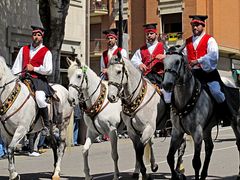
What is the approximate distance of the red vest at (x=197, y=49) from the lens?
8945 millimetres

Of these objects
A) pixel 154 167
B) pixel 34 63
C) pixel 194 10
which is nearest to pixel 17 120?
pixel 34 63

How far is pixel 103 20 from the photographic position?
46500 mm

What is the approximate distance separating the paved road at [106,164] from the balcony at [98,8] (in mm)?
28798

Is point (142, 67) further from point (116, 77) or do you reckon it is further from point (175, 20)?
point (175, 20)

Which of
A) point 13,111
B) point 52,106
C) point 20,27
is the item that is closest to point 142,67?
point 52,106

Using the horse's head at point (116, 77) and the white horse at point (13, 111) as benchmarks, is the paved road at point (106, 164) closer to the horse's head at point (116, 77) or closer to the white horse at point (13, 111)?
the white horse at point (13, 111)

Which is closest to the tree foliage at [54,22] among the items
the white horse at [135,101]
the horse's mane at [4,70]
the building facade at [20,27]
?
the building facade at [20,27]

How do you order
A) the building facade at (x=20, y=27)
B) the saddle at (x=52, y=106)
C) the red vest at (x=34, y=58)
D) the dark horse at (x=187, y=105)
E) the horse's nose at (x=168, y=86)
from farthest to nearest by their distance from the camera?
the building facade at (x=20, y=27) → the red vest at (x=34, y=58) → the saddle at (x=52, y=106) → the dark horse at (x=187, y=105) → the horse's nose at (x=168, y=86)

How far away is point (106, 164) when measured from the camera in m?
13.6

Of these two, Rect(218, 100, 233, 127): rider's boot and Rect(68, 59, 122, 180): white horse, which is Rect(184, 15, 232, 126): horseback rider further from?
Rect(68, 59, 122, 180): white horse

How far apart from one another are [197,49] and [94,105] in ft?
7.64

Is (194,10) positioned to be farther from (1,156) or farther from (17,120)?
(17,120)

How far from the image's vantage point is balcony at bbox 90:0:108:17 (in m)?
45.9

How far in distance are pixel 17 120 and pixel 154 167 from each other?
3.04 m
